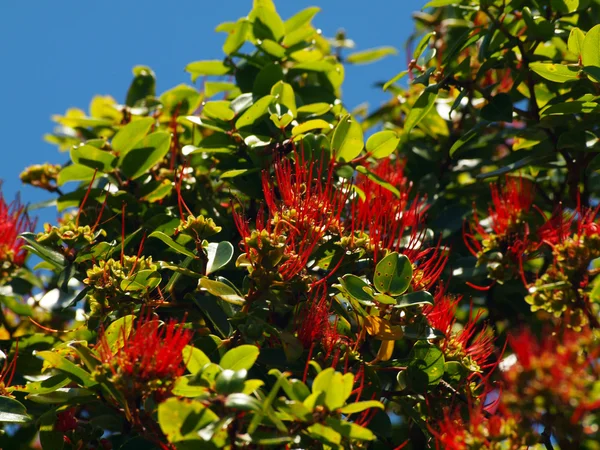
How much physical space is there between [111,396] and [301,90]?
5.35 ft

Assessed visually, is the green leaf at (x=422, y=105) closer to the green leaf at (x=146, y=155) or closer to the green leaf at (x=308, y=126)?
the green leaf at (x=308, y=126)

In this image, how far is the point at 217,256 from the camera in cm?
250

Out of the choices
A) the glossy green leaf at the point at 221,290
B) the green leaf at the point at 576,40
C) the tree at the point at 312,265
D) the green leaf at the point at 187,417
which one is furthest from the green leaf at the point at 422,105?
the green leaf at the point at 187,417

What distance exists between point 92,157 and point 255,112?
2.02 ft

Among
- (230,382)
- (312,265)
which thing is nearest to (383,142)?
(312,265)

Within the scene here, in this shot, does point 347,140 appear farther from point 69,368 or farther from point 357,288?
point 69,368

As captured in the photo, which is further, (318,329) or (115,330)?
(318,329)

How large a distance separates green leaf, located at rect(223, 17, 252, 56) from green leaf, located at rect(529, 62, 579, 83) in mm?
1184

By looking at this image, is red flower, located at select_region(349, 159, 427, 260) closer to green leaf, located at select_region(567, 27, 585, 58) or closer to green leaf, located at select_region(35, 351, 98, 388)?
green leaf, located at select_region(567, 27, 585, 58)

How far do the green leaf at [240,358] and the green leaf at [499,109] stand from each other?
1375 millimetres

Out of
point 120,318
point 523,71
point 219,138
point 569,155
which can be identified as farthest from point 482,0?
point 120,318

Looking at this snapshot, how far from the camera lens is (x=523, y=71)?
9.86 ft

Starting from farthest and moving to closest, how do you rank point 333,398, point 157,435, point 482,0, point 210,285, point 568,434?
point 482,0 → point 210,285 → point 157,435 → point 333,398 → point 568,434

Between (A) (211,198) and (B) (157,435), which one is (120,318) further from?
(A) (211,198)
